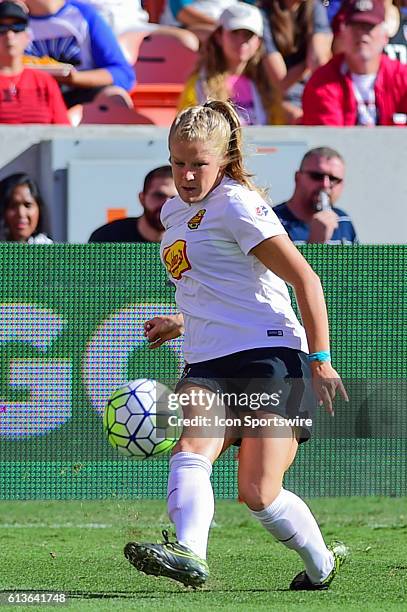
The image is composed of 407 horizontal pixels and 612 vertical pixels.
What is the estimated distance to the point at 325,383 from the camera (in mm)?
4676

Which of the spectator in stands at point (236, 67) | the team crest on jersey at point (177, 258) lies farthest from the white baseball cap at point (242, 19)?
the team crest on jersey at point (177, 258)

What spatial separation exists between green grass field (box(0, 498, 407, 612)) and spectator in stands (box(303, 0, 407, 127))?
11.3 ft

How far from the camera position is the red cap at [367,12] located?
10148 millimetres

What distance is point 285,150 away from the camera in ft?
30.9

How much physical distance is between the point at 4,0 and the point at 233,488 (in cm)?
450

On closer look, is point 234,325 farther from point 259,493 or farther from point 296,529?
point 296,529

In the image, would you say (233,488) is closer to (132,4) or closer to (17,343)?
(17,343)

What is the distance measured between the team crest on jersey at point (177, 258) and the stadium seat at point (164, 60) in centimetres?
708

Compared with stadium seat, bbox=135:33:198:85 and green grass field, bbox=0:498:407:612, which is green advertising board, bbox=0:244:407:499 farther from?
stadium seat, bbox=135:33:198:85

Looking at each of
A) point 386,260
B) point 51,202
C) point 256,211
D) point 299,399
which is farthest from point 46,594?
point 51,202

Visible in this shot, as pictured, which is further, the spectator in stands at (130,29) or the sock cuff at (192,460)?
the spectator in stands at (130,29)

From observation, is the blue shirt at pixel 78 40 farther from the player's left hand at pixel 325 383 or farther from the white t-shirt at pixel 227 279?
the player's left hand at pixel 325 383

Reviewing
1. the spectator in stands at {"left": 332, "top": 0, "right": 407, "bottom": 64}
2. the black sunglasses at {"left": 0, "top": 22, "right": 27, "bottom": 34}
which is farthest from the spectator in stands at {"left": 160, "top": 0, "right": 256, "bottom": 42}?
the black sunglasses at {"left": 0, "top": 22, "right": 27, "bottom": 34}

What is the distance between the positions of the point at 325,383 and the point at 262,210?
692 mm
